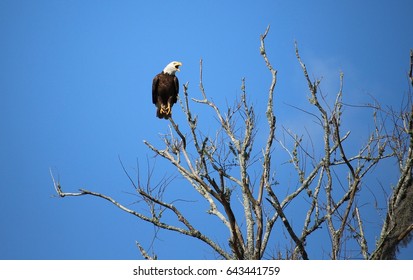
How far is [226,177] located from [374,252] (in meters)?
1.56

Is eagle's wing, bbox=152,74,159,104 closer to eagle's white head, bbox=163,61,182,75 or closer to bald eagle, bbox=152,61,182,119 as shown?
bald eagle, bbox=152,61,182,119

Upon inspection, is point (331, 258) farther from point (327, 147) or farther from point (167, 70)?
point (167, 70)

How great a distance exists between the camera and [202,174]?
4.96 metres

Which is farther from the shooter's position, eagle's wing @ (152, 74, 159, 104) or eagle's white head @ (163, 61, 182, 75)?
eagle's white head @ (163, 61, 182, 75)

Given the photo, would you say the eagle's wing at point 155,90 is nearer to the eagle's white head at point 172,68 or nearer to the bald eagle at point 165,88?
the bald eagle at point 165,88

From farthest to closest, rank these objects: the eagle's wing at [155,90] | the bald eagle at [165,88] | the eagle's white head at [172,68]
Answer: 1. the eagle's white head at [172,68]
2. the eagle's wing at [155,90]
3. the bald eagle at [165,88]

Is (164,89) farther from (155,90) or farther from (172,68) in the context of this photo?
(172,68)

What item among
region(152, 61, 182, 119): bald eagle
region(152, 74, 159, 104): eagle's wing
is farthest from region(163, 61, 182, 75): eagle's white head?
region(152, 74, 159, 104): eagle's wing

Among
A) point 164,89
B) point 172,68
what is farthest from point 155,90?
point 172,68

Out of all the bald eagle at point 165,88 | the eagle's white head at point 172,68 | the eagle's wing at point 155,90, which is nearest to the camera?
the bald eagle at point 165,88

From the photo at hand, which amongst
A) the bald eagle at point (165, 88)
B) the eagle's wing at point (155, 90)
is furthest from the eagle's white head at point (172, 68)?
the eagle's wing at point (155, 90)

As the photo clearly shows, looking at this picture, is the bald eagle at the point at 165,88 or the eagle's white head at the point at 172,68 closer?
the bald eagle at the point at 165,88
